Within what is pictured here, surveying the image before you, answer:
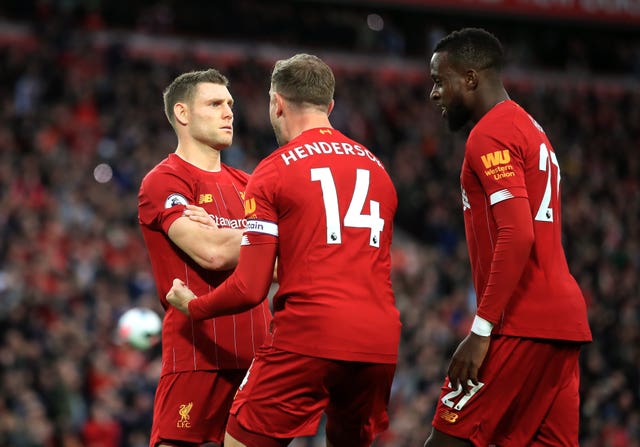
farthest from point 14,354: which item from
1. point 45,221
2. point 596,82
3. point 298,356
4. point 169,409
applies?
point 596,82

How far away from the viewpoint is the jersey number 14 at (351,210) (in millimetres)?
4113

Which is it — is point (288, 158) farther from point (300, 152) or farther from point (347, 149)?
point (347, 149)

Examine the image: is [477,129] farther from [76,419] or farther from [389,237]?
[76,419]

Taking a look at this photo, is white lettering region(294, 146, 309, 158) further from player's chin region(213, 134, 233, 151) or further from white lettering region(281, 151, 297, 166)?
player's chin region(213, 134, 233, 151)

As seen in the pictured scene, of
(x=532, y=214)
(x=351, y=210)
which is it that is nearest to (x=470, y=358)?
(x=532, y=214)

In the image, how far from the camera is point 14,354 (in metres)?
10.8

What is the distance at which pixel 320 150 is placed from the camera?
4223 mm

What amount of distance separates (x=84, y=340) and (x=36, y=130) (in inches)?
244

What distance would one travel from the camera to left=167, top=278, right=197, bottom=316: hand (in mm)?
4453

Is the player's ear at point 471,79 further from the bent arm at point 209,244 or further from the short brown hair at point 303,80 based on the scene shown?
the bent arm at point 209,244

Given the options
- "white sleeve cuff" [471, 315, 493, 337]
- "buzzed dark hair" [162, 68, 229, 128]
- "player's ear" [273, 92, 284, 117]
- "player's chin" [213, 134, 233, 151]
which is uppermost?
"buzzed dark hair" [162, 68, 229, 128]

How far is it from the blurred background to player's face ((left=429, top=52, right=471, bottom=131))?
22.4ft

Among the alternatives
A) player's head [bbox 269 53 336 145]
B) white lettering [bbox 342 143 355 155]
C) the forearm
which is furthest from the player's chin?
the forearm

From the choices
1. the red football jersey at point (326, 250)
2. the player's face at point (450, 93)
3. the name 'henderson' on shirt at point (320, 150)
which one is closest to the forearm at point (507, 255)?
the red football jersey at point (326, 250)
